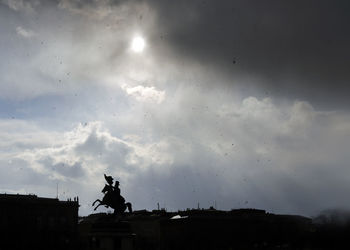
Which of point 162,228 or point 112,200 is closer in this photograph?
point 112,200

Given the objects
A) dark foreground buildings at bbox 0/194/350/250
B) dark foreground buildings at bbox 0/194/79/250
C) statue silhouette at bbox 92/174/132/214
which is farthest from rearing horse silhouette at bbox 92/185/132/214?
dark foreground buildings at bbox 0/194/79/250

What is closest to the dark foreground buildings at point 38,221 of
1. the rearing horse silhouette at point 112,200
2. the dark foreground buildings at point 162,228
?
the dark foreground buildings at point 162,228

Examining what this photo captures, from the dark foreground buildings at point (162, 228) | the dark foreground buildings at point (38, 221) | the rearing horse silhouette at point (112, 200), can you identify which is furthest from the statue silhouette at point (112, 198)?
the dark foreground buildings at point (38, 221)

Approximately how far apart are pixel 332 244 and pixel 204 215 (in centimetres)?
6096

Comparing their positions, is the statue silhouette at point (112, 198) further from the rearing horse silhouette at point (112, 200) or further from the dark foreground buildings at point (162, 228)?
the dark foreground buildings at point (162, 228)

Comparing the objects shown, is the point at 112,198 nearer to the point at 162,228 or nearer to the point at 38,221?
the point at 38,221

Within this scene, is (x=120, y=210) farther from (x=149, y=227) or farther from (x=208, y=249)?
(x=149, y=227)

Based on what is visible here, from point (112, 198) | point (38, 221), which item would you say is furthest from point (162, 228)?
point (112, 198)

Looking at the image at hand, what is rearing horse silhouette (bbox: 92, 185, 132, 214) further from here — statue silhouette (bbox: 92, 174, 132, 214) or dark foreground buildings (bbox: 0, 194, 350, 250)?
dark foreground buildings (bbox: 0, 194, 350, 250)

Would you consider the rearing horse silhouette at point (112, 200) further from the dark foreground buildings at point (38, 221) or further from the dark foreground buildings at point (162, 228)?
the dark foreground buildings at point (38, 221)

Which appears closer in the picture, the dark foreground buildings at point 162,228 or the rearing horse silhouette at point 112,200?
the rearing horse silhouette at point 112,200

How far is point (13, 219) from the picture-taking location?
3457 inches

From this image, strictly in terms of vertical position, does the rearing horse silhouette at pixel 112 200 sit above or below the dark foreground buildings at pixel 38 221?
below

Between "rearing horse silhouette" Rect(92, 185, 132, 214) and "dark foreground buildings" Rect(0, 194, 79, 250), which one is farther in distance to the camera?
"dark foreground buildings" Rect(0, 194, 79, 250)
